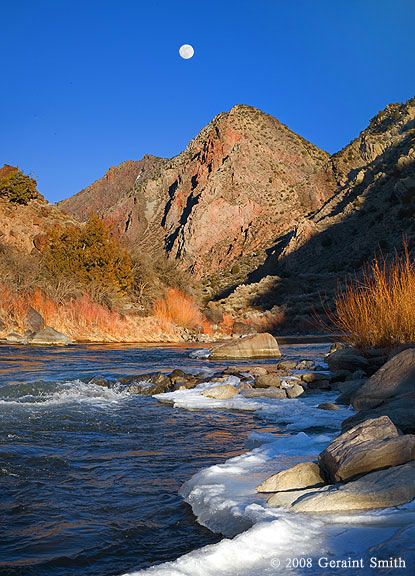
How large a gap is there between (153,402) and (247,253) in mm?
Result: 64894

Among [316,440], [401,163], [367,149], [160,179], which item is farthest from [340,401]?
[160,179]

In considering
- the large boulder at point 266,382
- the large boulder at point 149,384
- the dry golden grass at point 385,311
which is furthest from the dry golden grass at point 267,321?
the large boulder at point 266,382

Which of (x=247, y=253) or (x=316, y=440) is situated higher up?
(x=247, y=253)

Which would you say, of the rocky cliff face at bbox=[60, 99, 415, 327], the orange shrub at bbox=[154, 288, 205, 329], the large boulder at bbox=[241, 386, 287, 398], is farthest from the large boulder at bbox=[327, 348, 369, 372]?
the rocky cliff face at bbox=[60, 99, 415, 327]

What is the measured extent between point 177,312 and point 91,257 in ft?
Result: 18.4

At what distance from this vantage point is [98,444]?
556 cm

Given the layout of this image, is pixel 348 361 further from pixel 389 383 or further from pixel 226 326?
pixel 226 326

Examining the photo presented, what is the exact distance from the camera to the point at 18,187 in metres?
36.3

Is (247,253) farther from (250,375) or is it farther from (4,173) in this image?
(250,375)

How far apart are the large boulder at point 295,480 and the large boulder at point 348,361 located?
696 cm

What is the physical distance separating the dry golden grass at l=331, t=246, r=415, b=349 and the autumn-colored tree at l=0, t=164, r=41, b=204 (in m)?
30.0

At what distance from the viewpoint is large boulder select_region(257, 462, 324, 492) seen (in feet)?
11.9

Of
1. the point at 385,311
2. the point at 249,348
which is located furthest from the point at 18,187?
the point at 385,311

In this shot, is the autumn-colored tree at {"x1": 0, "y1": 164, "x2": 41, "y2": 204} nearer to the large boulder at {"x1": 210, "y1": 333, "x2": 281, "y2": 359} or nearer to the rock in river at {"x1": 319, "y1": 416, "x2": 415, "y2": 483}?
the large boulder at {"x1": 210, "y1": 333, "x2": 281, "y2": 359}
